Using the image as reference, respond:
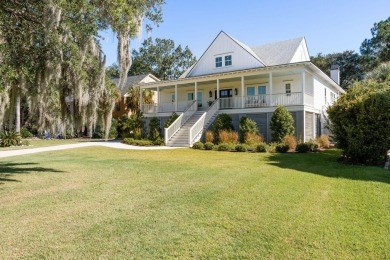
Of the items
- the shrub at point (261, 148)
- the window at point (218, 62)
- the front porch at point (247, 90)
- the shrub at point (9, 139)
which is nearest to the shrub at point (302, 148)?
the shrub at point (261, 148)

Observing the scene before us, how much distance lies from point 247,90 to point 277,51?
4027 mm

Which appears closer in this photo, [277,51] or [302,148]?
[302,148]

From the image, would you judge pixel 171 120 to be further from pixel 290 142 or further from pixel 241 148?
pixel 290 142

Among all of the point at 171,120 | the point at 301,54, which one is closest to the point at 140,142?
the point at 171,120

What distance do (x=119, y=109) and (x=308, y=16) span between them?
21617 mm

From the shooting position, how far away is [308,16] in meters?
15.4

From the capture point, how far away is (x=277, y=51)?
22.0m

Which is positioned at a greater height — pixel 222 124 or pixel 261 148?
pixel 222 124

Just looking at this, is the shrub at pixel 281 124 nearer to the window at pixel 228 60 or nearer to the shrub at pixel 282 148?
the shrub at pixel 282 148

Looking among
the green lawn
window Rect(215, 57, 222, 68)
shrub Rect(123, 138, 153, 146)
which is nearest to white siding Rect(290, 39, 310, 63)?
window Rect(215, 57, 222, 68)

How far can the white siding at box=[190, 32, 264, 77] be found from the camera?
68.7 feet

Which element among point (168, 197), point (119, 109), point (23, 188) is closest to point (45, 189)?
point (23, 188)

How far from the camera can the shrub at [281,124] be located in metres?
15.9

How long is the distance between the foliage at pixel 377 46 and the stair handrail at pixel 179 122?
A: 3248cm
